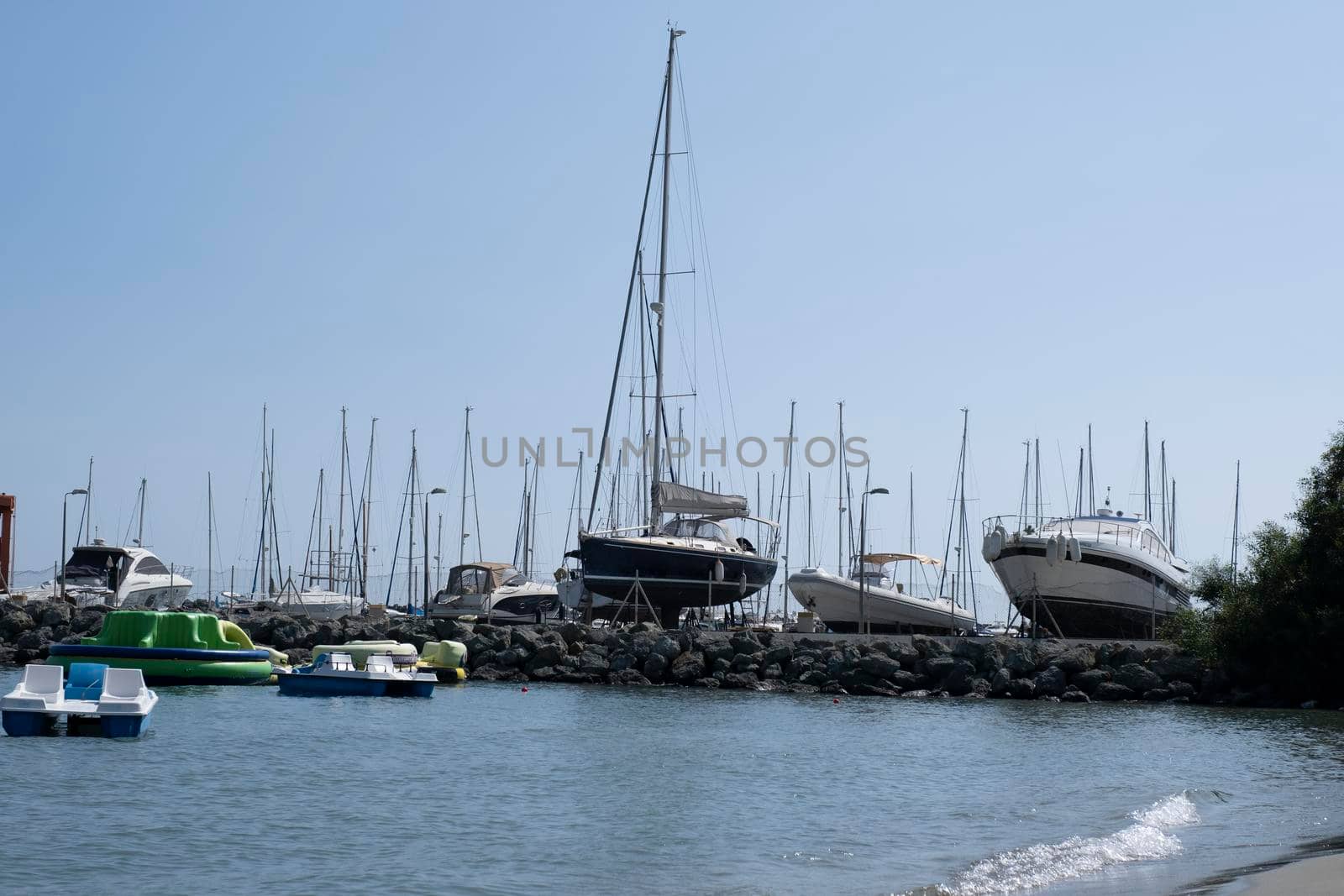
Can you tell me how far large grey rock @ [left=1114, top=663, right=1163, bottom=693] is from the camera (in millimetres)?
41000

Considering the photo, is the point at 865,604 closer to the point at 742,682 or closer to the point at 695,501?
the point at 695,501

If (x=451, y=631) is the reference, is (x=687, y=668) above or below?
below

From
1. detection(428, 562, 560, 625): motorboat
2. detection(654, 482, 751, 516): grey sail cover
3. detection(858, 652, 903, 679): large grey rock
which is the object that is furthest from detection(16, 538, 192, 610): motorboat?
detection(858, 652, 903, 679): large grey rock

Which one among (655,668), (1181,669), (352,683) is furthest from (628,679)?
(1181,669)

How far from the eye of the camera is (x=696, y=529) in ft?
175

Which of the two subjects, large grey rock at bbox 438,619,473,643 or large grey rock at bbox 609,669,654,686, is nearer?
large grey rock at bbox 609,669,654,686

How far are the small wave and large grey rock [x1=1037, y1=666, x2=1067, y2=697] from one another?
2329 centimetres

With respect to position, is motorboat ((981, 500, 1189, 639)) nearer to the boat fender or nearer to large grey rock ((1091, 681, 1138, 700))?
the boat fender

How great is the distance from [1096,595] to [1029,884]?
1470 inches

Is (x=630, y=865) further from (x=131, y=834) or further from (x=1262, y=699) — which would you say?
(x=1262, y=699)

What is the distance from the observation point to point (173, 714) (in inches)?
1216

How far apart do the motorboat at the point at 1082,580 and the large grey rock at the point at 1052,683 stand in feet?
24.8

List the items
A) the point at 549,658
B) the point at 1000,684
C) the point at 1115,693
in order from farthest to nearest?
the point at 549,658
the point at 1000,684
the point at 1115,693

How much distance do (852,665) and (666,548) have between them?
9.14 meters
